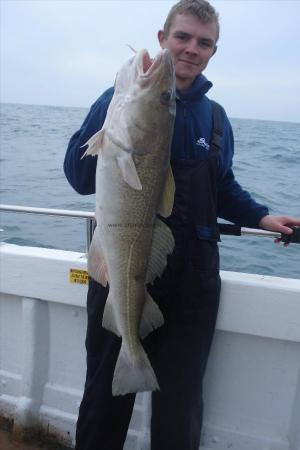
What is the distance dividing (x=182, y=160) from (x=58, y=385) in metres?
2.09

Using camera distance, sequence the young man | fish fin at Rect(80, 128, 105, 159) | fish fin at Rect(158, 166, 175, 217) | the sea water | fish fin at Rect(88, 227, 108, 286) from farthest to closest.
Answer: the sea water < the young man < fish fin at Rect(88, 227, 108, 286) < fish fin at Rect(158, 166, 175, 217) < fish fin at Rect(80, 128, 105, 159)

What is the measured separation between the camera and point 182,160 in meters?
2.62

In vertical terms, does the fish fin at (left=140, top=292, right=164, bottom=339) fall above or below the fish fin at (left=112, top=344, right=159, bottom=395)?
above

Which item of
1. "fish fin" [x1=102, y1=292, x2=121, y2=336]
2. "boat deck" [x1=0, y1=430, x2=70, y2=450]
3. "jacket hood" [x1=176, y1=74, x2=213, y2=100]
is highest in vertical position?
"jacket hood" [x1=176, y1=74, x2=213, y2=100]

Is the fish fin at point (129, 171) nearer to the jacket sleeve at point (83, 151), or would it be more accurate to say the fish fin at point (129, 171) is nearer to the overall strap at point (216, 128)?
the jacket sleeve at point (83, 151)

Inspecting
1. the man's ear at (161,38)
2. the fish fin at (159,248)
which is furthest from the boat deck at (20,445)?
the man's ear at (161,38)

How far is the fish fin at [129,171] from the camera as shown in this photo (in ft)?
7.45

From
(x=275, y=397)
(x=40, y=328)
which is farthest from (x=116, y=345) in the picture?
(x=275, y=397)

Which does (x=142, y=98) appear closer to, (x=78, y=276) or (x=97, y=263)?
(x=97, y=263)

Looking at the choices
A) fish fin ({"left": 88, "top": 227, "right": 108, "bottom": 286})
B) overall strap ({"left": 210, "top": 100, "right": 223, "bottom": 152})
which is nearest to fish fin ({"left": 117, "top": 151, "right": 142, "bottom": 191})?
fish fin ({"left": 88, "top": 227, "right": 108, "bottom": 286})

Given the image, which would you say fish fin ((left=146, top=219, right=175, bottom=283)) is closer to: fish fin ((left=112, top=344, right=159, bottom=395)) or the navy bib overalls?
the navy bib overalls

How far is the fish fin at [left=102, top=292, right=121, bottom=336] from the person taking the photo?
251 centimetres

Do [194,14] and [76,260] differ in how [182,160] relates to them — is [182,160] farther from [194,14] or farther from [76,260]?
[76,260]

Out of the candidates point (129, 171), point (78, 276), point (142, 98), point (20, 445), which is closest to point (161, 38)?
point (142, 98)
